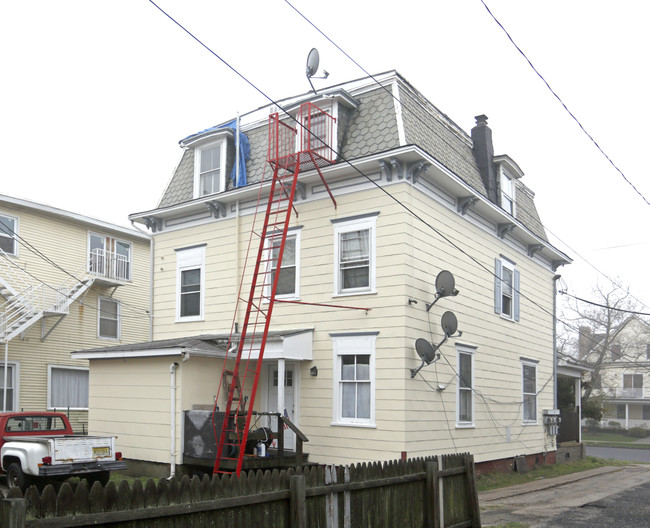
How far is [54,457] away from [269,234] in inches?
281

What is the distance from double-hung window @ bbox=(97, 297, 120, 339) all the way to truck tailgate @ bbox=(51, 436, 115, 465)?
15.6 m

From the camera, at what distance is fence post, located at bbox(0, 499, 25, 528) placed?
197 inches

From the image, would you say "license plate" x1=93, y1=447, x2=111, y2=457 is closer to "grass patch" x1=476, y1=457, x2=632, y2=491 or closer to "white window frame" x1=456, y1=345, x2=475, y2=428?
"white window frame" x1=456, y1=345, x2=475, y2=428

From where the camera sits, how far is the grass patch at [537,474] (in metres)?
17.2

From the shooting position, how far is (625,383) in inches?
2454

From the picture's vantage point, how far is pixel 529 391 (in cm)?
2128

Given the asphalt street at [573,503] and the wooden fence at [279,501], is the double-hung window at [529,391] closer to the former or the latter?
the asphalt street at [573,503]

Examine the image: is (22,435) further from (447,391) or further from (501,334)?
(501,334)

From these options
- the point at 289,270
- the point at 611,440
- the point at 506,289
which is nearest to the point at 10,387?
the point at 289,270

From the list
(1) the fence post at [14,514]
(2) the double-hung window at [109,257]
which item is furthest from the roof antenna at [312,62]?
(2) the double-hung window at [109,257]

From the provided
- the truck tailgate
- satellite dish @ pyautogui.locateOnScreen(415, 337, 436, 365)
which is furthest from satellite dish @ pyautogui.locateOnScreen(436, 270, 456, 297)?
the truck tailgate

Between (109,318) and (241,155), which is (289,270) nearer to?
(241,155)

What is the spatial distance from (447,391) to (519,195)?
830cm

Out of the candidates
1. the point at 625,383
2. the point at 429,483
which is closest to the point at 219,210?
the point at 429,483
